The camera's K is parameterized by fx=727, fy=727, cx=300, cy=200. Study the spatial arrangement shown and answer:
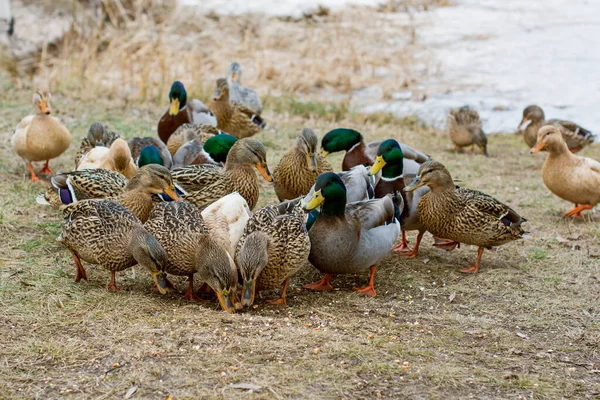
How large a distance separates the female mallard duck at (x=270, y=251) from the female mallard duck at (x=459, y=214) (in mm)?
1100

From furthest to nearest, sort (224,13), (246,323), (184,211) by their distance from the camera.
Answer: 1. (224,13)
2. (184,211)
3. (246,323)

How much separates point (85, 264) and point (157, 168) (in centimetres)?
81

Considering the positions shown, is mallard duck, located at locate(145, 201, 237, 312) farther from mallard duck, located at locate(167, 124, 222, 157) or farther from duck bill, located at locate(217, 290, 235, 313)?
mallard duck, located at locate(167, 124, 222, 157)

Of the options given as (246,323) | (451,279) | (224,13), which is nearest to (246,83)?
(224,13)

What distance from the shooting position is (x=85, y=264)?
486cm

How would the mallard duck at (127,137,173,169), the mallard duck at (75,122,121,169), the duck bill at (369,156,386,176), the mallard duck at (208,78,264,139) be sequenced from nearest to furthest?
the duck bill at (369,156,386,176) < the mallard duck at (127,137,173,169) < the mallard duck at (75,122,121,169) < the mallard duck at (208,78,264,139)

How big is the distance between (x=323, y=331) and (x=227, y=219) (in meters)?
1.13

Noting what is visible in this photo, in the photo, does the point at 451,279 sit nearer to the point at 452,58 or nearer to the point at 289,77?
the point at 289,77

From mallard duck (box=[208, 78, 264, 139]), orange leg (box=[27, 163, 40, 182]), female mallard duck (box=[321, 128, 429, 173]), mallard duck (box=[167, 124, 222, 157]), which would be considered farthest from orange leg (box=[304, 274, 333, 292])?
mallard duck (box=[208, 78, 264, 139])

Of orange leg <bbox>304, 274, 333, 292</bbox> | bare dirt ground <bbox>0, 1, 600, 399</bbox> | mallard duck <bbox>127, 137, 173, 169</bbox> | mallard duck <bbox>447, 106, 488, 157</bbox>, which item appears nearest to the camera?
bare dirt ground <bbox>0, 1, 600, 399</bbox>

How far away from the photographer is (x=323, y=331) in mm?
3869

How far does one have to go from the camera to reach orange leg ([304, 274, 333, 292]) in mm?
4727

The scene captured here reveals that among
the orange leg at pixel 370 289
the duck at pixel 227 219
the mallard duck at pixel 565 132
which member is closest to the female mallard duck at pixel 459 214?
the orange leg at pixel 370 289

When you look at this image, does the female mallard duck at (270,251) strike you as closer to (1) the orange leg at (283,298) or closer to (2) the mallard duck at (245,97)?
(1) the orange leg at (283,298)
